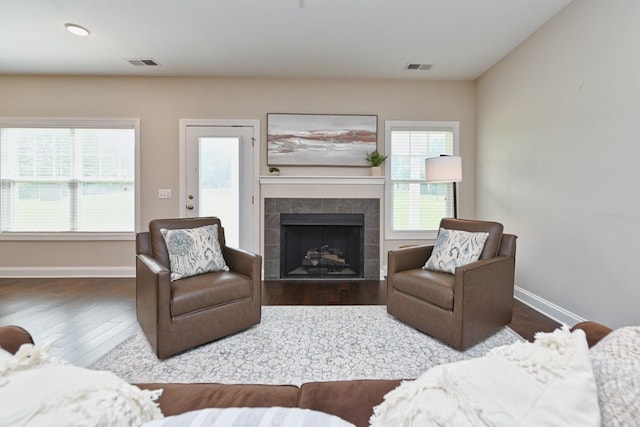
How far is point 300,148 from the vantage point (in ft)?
13.1

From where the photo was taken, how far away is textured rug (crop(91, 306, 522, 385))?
181cm

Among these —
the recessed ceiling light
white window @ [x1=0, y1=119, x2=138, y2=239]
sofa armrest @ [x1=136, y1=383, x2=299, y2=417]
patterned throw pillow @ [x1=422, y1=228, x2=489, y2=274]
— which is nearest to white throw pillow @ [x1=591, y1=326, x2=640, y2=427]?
sofa armrest @ [x1=136, y1=383, x2=299, y2=417]

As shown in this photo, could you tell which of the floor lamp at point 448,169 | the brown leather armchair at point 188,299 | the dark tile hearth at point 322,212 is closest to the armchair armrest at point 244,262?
the brown leather armchair at point 188,299

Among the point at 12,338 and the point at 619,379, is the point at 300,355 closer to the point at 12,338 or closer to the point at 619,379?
the point at 12,338

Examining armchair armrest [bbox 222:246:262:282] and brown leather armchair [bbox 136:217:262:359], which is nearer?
brown leather armchair [bbox 136:217:262:359]

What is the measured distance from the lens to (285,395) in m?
0.83

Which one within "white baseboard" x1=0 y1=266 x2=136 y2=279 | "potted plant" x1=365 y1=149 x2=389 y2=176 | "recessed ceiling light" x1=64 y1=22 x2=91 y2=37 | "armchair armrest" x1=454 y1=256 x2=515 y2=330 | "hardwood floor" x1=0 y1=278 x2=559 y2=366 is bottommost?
"hardwood floor" x1=0 y1=278 x2=559 y2=366

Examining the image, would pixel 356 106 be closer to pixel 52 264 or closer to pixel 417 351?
pixel 417 351

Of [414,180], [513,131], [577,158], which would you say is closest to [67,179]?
[414,180]

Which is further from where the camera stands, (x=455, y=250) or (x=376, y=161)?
(x=376, y=161)

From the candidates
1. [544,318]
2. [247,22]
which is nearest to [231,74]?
[247,22]

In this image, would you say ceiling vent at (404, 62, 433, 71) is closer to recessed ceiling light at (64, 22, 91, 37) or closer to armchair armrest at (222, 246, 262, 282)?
armchair armrest at (222, 246, 262, 282)

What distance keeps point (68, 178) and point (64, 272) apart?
4.17ft

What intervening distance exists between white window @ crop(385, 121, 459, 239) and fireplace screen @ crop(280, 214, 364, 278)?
502 mm
